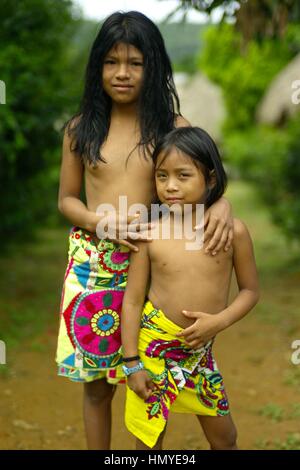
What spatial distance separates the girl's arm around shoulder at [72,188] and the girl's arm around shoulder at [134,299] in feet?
0.74

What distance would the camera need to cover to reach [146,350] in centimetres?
231

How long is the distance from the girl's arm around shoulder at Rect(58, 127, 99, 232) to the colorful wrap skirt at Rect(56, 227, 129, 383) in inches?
3.4

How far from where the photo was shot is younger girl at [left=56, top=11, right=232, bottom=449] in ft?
7.73

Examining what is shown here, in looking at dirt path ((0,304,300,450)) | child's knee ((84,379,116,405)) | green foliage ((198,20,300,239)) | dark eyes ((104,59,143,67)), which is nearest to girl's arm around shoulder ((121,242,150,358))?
child's knee ((84,379,116,405))

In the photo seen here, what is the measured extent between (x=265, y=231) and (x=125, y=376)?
6941 mm

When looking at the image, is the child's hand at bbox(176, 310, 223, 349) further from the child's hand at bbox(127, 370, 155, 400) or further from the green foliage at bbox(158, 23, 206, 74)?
the green foliage at bbox(158, 23, 206, 74)

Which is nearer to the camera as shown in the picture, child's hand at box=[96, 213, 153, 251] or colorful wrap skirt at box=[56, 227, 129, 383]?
child's hand at box=[96, 213, 153, 251]

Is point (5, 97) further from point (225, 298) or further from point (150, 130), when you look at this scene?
point (225, 298)

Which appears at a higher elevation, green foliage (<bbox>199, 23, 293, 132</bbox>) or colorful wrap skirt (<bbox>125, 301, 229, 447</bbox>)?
green foliage (<bbox>199, 23, 293, 132</bbox>)

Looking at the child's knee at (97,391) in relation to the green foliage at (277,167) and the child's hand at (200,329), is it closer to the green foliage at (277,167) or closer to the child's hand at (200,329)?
the child's hand at (200,329)

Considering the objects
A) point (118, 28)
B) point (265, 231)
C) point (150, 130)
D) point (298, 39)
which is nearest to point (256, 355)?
point (150, 130)

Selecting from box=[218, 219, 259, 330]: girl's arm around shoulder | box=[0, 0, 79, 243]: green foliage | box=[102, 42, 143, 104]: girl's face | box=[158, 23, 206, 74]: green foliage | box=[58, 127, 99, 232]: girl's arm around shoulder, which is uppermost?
box=[158, 23, 206, 74]: green foliage

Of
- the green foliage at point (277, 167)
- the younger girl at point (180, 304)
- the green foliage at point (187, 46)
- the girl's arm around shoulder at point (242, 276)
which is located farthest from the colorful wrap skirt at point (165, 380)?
the green foliage at point (187, 46)
